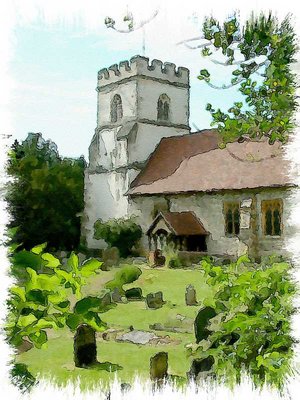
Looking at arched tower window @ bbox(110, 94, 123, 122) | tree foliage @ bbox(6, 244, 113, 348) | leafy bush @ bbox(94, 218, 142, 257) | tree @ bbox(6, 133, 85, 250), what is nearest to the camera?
tree foliage @ bbox(6, 244, 113, 348)

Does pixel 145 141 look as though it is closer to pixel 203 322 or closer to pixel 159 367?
pixel 203 322

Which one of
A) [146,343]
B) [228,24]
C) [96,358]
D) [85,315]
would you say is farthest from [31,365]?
[228,24]

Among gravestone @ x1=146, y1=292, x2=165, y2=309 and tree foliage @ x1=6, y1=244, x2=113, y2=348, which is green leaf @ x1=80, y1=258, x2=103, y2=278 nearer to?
tree foliage @ x1=6, y1=244, x2=113, y2=348

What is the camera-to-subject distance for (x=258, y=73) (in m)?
1.45

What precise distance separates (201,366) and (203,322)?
1.02 ft

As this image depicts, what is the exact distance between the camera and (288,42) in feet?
4.19

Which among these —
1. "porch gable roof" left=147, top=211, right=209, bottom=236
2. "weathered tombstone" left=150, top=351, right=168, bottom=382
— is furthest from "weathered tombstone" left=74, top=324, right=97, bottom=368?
"porch gable roof" left=147, top=211, right=209, bottom=236

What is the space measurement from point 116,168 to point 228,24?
254 centimetres

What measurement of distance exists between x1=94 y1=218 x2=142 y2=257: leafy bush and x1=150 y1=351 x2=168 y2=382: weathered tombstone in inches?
17.1

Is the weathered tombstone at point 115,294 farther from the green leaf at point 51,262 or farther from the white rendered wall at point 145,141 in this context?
A: the white rendered wall at point 145,141

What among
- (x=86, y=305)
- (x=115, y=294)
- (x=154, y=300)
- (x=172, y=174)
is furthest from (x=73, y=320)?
(x=172, y=174)

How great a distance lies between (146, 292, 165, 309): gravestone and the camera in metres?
2.51

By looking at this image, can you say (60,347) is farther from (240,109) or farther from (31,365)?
(240,109)

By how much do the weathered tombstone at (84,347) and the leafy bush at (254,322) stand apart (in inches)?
19.0
